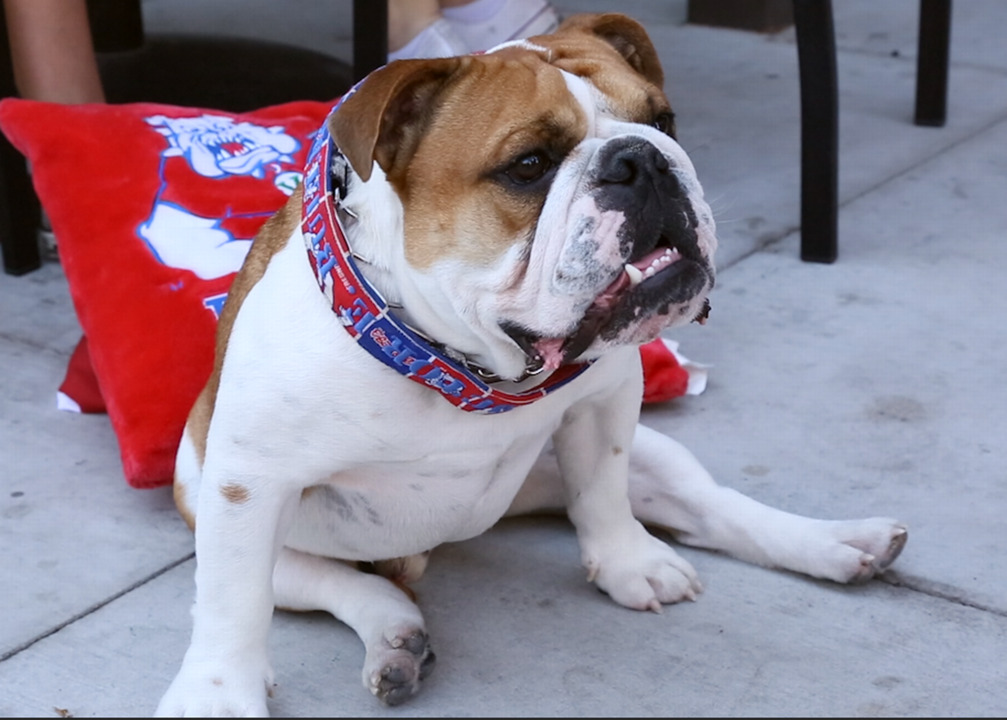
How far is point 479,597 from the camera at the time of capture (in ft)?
7.50

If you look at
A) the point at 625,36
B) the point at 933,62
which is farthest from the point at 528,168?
the point at 933,62

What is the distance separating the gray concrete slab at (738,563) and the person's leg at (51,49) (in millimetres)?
536

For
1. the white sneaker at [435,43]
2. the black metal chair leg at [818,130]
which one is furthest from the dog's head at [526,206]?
the white sneaker at [435,43]

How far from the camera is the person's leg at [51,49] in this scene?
3643mm

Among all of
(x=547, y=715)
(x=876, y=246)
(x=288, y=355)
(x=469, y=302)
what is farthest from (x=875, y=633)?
(x=876, y=246)

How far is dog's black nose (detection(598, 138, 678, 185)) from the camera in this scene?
1.72 metres

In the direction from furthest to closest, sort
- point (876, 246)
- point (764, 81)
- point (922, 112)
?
point (764, 81) → point (922, 112) → point (876, 246)

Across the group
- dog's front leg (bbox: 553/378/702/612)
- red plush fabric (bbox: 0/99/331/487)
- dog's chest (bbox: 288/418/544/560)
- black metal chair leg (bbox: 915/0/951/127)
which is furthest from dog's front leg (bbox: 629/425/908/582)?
black metal chair leg (bbox: 915/0/951/127)

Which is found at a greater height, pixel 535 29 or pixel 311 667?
pixel 535 29

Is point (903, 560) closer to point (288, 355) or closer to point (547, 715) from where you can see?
point (547, 715)

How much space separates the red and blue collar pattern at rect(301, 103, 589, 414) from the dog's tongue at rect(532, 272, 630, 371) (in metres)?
0.14

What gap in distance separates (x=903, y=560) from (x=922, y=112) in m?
2.63

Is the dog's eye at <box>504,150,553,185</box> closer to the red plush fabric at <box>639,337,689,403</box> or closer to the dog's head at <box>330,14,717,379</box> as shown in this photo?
the dog's head at <box>330,14,717,379</box>

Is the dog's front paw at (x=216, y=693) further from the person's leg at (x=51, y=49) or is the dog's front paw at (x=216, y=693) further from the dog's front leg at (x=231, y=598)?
the person's leg at (x=51, y=49)
